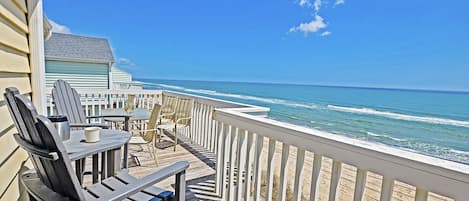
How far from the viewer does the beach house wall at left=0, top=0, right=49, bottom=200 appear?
4.87ft

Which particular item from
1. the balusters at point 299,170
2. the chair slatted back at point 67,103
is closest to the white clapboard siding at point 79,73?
the chair slatted back at point 67,103

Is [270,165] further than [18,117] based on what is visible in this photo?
Yes

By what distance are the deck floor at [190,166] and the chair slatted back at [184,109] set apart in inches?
16.5

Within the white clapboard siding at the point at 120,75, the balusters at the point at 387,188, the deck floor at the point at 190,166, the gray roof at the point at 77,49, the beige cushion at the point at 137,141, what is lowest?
the deck floor at the point at 190,166

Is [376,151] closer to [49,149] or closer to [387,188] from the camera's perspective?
[387,188]

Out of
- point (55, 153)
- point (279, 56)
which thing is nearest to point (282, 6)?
point (279, 56)

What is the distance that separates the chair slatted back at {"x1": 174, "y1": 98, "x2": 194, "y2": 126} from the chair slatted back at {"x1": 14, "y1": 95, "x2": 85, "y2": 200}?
3326mm

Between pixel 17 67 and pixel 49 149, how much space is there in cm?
93

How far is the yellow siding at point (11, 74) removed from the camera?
1.47 m

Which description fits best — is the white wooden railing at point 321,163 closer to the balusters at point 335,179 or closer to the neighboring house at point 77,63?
the balusters at point 335,179

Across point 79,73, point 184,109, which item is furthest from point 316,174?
point 79,73

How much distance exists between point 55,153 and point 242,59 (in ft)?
146

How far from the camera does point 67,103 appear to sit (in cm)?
305

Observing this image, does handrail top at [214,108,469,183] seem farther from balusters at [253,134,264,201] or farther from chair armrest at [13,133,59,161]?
chair armrest at [13,133,59,161]
